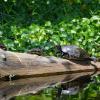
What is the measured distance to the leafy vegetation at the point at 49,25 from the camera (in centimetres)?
887

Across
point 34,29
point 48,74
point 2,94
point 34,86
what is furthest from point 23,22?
point 2,94

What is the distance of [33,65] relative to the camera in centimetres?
698

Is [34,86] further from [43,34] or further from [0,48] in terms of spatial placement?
[43,34]

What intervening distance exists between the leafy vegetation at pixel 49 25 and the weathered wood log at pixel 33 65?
1.92 feet

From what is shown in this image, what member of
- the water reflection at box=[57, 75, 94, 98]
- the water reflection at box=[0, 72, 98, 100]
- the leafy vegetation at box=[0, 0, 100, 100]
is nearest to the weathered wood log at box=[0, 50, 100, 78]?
the water reflection at box=[0, 72, 98, 100]

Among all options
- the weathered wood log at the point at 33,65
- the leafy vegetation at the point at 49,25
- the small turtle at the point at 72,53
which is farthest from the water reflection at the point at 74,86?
the small turtle at the point at 72,53

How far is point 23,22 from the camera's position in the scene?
10.9 metres

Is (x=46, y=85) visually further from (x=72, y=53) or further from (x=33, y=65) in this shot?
(x=72, y=53)

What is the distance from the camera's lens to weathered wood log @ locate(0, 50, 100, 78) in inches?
264

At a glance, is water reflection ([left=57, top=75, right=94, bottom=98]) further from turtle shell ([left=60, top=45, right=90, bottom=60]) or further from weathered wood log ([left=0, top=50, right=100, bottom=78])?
turtle shell ([left=60, top=45, right=90, bottom=60])

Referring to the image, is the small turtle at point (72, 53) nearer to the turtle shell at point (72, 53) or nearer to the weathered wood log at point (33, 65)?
the turtle shell at point (72, 53)

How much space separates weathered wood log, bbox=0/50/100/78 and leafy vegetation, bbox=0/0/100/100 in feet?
1.92

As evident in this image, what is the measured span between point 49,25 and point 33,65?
2765 millimetres

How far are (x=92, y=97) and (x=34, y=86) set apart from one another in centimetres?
122
